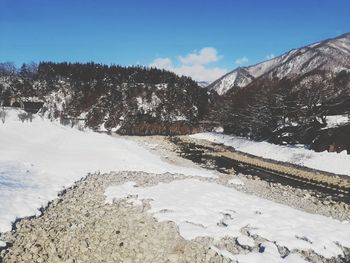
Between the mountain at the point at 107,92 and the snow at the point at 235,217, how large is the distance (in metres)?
75.8

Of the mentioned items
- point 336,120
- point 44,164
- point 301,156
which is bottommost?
point 44,164

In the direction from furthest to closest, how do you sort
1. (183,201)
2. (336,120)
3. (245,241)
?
1. (336,120)
2. (183,201)
3. (245,241)

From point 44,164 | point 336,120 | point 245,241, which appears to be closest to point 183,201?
point 245,241

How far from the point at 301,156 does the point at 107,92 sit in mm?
110080

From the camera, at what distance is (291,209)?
57.7ft

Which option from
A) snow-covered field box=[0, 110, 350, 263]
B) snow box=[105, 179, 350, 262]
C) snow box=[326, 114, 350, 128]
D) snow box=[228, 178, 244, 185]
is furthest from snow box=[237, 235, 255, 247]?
snow box=[326, 114, 350, 128]

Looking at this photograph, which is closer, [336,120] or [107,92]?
[336,120]

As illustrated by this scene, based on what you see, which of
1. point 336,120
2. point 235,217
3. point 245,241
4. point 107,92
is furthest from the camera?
point 107,92

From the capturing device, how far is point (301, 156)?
34.6 metres

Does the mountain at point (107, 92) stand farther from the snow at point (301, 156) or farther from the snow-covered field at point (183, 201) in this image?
the snow-covered field at point (183, 201)

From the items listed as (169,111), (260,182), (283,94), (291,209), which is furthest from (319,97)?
(169,111)

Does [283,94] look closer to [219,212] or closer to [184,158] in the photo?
[184,158]

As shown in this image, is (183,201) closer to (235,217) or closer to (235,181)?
(235,217)

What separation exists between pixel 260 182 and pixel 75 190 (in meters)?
12.4
